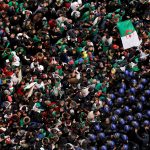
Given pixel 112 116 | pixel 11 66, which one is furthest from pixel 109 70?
pixel 11 66

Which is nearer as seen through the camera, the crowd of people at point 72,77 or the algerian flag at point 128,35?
the crowd of people at point 72,77

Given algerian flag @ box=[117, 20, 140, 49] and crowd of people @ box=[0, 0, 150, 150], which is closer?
crowd of people @ box=[0, 0, 150, 150]

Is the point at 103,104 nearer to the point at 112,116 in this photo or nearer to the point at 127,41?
the point at 112,116

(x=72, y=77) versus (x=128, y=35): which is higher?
(x=128, y=35)

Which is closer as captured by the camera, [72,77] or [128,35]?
[72,77]
